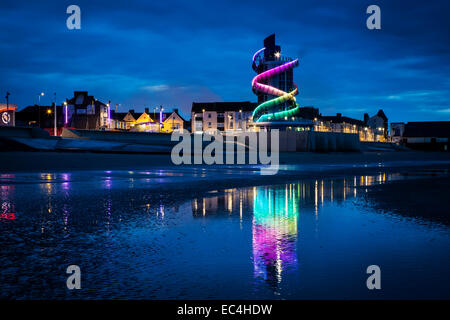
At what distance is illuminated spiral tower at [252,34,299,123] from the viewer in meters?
65.9

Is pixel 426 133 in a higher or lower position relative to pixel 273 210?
higher

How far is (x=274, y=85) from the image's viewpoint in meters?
72.8

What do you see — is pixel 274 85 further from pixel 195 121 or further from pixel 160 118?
pixel 195 121

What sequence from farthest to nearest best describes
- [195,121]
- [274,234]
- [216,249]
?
[195,121], [274,234], [216,249]

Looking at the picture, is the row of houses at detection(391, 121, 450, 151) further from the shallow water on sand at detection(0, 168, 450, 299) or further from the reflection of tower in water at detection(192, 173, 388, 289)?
the shallow water on sand at detection(0, 168, 450, 299)

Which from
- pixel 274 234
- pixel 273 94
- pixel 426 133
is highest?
pixel 273 94

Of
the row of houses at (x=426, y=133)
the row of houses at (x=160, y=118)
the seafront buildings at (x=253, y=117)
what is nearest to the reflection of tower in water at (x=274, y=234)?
the seafront buildings at (x=253, y=117)

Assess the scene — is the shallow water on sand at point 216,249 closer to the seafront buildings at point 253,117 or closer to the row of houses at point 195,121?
the seafront buildings at point 253,117

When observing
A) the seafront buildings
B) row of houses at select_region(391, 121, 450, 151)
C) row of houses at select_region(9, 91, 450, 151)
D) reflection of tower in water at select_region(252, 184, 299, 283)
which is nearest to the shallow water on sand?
reflection of tower in water at select_region(252, 184, 299, 283)

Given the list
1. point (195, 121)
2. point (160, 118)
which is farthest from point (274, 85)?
point (195, 121)

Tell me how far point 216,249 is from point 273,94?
62.1 meters

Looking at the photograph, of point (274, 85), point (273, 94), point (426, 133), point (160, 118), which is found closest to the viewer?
point (273, 94)
